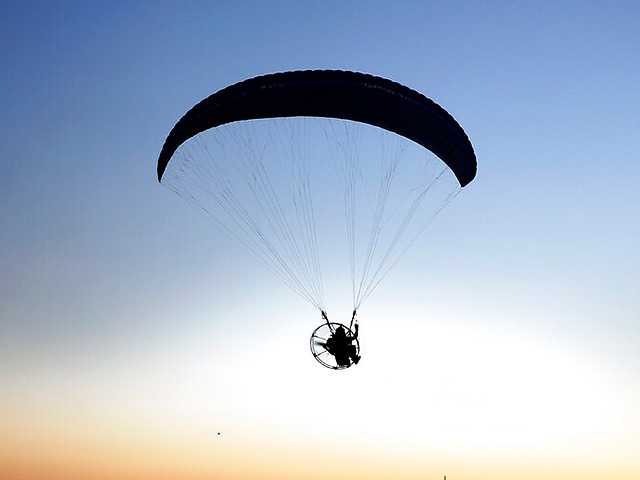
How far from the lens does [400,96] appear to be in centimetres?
2719

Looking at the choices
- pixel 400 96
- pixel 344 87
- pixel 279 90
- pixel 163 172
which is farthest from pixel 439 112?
pixel 163 172

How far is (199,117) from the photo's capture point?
2777 cm

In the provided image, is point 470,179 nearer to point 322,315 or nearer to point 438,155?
point 438,155

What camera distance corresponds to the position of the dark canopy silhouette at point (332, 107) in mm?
26703

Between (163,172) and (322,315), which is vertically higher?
(163,172)

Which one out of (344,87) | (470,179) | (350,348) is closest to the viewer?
(344,87)

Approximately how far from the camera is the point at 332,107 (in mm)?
28156

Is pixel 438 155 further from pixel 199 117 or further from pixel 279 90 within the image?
pixel 199 117

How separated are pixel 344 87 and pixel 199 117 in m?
4.81

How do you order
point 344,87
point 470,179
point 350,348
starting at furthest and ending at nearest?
1. point 470,179
2. point 350,348
3. point 344,87

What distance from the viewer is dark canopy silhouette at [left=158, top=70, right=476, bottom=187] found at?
26.7 metres

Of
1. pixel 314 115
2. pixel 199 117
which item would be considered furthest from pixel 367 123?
pixel 199 117

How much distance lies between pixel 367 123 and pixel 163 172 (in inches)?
287

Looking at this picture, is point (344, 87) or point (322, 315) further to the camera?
point (322, 315)
